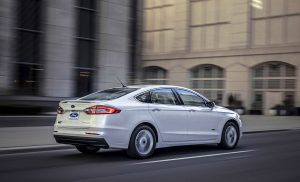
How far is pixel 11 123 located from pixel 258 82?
106ft

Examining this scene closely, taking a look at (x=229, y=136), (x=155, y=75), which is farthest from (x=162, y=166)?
(x=155, y=75)

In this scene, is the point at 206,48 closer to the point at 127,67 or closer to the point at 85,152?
the point at 127,67

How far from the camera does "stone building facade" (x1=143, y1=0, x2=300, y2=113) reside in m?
42.6

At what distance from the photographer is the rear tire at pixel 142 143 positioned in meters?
9.85

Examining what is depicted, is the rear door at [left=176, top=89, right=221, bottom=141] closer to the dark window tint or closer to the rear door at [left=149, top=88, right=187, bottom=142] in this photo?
the rear door at [left=149, top=88, right=187, bottom=142]

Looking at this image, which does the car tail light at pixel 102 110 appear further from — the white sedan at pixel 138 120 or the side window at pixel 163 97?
the side window at pixel 163 97

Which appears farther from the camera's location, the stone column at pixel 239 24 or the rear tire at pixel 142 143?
the stone column at pixel 239 24

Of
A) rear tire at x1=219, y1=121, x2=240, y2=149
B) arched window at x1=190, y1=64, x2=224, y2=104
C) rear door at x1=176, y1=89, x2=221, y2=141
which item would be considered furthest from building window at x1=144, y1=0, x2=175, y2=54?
rear door at x1=176, y1=89, x2=221, y2=141

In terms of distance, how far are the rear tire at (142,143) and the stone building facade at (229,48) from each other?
108 ft

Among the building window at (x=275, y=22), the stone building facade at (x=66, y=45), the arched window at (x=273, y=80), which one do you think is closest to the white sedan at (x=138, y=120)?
the stone building facade at (x=66, y=45)

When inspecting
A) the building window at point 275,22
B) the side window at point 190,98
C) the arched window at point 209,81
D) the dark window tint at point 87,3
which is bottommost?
the side window at point 190,98

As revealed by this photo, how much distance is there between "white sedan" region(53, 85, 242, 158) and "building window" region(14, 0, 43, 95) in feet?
37.3

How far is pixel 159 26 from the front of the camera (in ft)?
175

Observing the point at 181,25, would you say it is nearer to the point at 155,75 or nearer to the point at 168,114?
the point at 155,75
